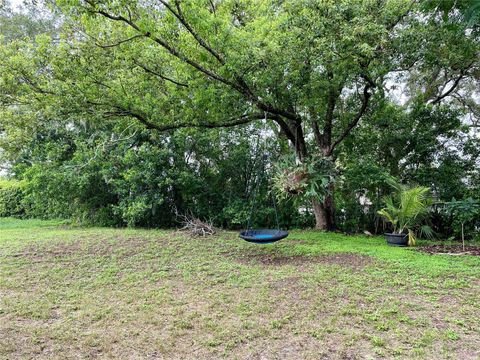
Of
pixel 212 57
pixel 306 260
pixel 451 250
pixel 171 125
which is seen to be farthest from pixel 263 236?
pixel 451 250

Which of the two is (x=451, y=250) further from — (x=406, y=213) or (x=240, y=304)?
(x=240, y=304)

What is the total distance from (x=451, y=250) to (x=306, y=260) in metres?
2.61

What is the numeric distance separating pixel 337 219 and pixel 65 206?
23.7 ft

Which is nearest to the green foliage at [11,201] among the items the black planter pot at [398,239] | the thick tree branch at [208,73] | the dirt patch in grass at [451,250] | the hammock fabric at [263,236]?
the thick tree branch at [208,73]

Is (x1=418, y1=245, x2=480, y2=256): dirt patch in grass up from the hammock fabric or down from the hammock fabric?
down

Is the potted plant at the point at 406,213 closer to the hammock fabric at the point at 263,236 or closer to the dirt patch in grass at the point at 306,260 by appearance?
the dirt patch in grass at the point at 306,260

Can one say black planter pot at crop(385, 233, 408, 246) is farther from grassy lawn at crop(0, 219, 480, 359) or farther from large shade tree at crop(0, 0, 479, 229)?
large shade tree at crop(0, 0, 479, 229)

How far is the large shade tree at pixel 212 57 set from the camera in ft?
13.5

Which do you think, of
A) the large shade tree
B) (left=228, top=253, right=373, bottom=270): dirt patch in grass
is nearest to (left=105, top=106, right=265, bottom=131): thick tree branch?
the large shade tree

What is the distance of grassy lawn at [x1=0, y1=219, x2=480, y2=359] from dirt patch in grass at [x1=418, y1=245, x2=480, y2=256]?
0.56m

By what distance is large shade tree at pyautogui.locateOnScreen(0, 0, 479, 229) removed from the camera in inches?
162

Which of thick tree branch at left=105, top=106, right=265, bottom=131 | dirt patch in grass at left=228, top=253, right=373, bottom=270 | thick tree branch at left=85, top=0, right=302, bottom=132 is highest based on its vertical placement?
thick tree branch at left=85, top=0, right=302, bottom=132

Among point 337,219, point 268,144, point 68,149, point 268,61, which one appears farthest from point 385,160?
point 68,149

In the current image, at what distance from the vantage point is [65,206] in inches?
343
